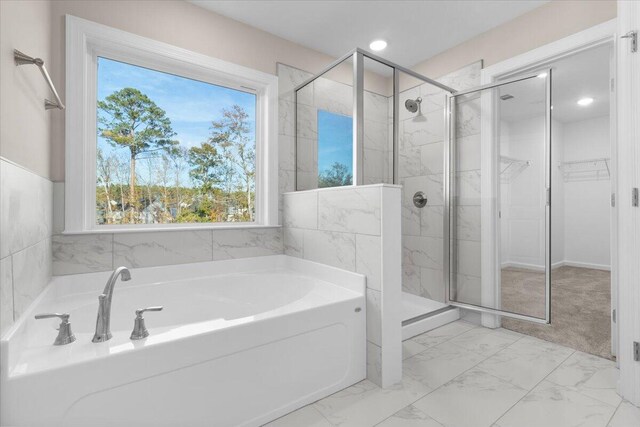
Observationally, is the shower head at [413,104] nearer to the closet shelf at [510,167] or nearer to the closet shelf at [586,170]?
the closet shelf at [510,167]

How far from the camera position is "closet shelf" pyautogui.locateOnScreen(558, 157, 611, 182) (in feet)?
15.8

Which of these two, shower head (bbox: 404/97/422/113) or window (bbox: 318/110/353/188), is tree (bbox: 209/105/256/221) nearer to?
window (bbox: 318/110/353/188)

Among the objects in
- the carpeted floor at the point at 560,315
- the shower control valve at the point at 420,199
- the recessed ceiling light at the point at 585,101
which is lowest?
the carpeted floor at the point at 560,315

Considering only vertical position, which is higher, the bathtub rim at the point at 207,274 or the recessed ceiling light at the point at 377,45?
the recessed ceiling light at the point at 377,45

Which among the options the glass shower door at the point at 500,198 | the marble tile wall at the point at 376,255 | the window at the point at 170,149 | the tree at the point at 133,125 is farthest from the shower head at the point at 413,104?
the tree at the point at 133,125

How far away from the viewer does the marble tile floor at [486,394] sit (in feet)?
4.90

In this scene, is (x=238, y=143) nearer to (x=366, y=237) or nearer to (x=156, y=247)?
(x=156, y=247)

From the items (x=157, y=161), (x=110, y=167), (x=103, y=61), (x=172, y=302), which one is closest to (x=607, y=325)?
(x=172, y=302)

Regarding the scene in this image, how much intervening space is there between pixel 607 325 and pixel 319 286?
2551 mm

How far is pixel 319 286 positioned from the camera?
206 centimetres

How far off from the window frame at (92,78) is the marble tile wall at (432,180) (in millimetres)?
1406

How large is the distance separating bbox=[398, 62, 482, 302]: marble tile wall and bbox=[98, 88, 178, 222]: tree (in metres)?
1.90

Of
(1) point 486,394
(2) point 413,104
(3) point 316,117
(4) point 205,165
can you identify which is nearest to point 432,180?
(2) point 413,104

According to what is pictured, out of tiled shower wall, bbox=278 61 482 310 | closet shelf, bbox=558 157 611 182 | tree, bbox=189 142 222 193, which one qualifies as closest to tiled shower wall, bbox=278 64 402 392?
tiled shower wall, bbox=278 61 482 310
